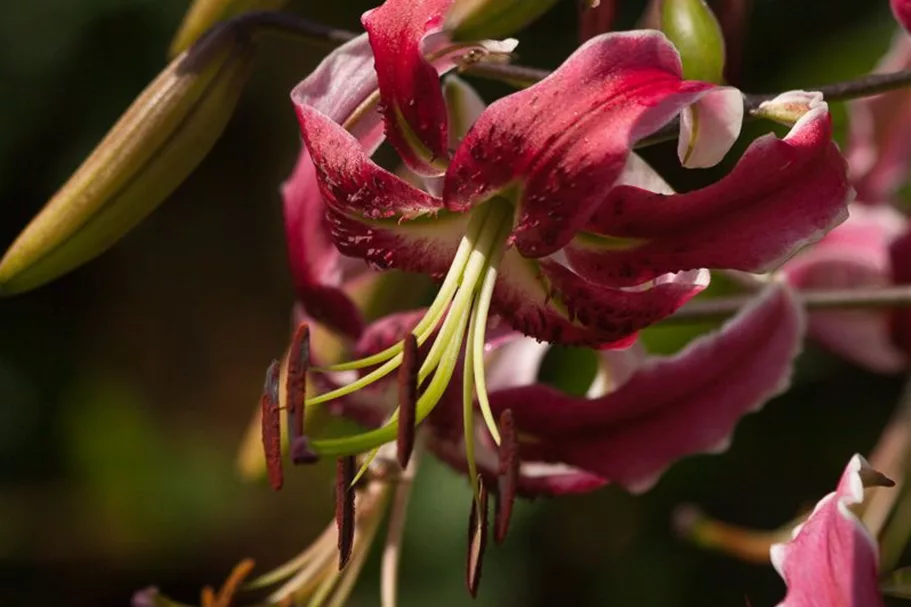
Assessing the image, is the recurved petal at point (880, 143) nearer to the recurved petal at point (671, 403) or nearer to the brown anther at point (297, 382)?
the recurved petal at point (671, 403)

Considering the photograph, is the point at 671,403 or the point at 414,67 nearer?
the point at 414,67

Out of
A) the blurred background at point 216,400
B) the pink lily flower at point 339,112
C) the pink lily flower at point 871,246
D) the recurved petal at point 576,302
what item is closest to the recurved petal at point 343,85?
the pink lily flower at point 339,112

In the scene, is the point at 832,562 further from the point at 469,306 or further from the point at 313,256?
the point at 313,256

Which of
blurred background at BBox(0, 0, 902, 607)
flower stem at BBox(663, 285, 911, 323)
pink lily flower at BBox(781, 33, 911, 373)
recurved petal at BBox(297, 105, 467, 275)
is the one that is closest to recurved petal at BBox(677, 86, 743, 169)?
recurved petal at BBox(297, 105, 467, 275)

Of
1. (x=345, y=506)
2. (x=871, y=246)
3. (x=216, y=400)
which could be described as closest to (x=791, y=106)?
(x=345, y=506)

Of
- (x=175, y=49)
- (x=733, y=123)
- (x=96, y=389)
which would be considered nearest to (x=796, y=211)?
(x=733, y=123)
